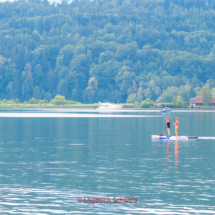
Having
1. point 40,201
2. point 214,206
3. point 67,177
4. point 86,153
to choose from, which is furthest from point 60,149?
point 214,206

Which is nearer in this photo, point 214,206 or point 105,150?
point 214,206

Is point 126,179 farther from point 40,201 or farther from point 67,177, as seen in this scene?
point 40,201

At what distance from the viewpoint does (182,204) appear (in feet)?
87.4

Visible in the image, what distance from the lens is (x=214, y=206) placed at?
26.2 meters

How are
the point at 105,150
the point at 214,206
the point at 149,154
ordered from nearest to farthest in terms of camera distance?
the point at 214,206 < the point at 149,154 < the point at 105,150

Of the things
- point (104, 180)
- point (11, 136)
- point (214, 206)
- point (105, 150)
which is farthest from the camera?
point (11, 136)

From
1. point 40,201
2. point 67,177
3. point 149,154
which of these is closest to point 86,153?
point 149,154

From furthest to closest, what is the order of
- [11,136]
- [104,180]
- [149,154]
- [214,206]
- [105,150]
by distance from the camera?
[11,136] → [105,150] → [149,154] → [104,180] → [214,206]

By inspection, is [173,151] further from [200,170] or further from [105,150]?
[200,170]

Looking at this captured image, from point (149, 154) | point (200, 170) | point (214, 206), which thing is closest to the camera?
point (214, 206)

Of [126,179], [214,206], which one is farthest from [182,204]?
[126,179]

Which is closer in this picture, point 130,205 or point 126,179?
point 130,205

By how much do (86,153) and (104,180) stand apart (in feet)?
49.5

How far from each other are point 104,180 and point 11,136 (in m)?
37.3
